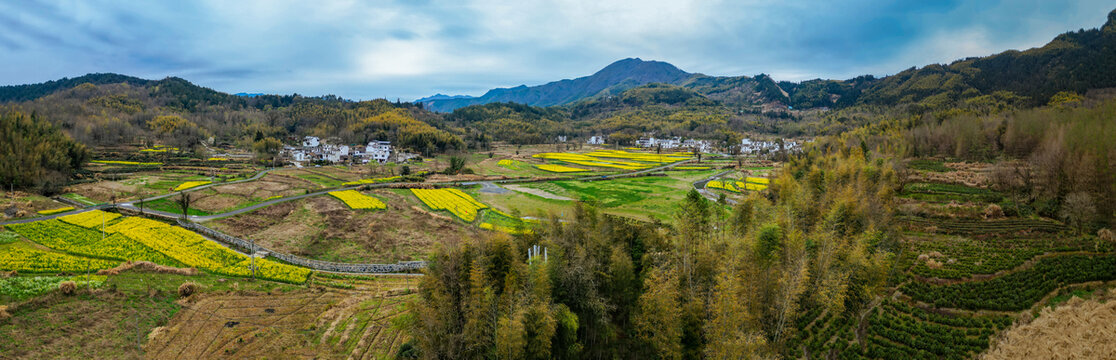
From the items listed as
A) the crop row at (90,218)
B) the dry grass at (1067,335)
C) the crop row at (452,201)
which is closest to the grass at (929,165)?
the dry grass at (1067,335)

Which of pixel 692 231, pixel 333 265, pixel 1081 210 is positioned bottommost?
pixel 333 265

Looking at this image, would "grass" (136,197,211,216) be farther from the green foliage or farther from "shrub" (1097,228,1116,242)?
"shrub" (1097,228,1116,242)

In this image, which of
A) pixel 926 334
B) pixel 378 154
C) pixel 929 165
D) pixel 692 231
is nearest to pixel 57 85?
pixel 378 154

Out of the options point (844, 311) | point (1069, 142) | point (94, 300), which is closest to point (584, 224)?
point (844, 311)

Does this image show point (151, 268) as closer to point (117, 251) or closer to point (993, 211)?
point (117, 251)

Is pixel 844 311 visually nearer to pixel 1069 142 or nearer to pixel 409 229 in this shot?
pixel 409 229

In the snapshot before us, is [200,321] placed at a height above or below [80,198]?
below
